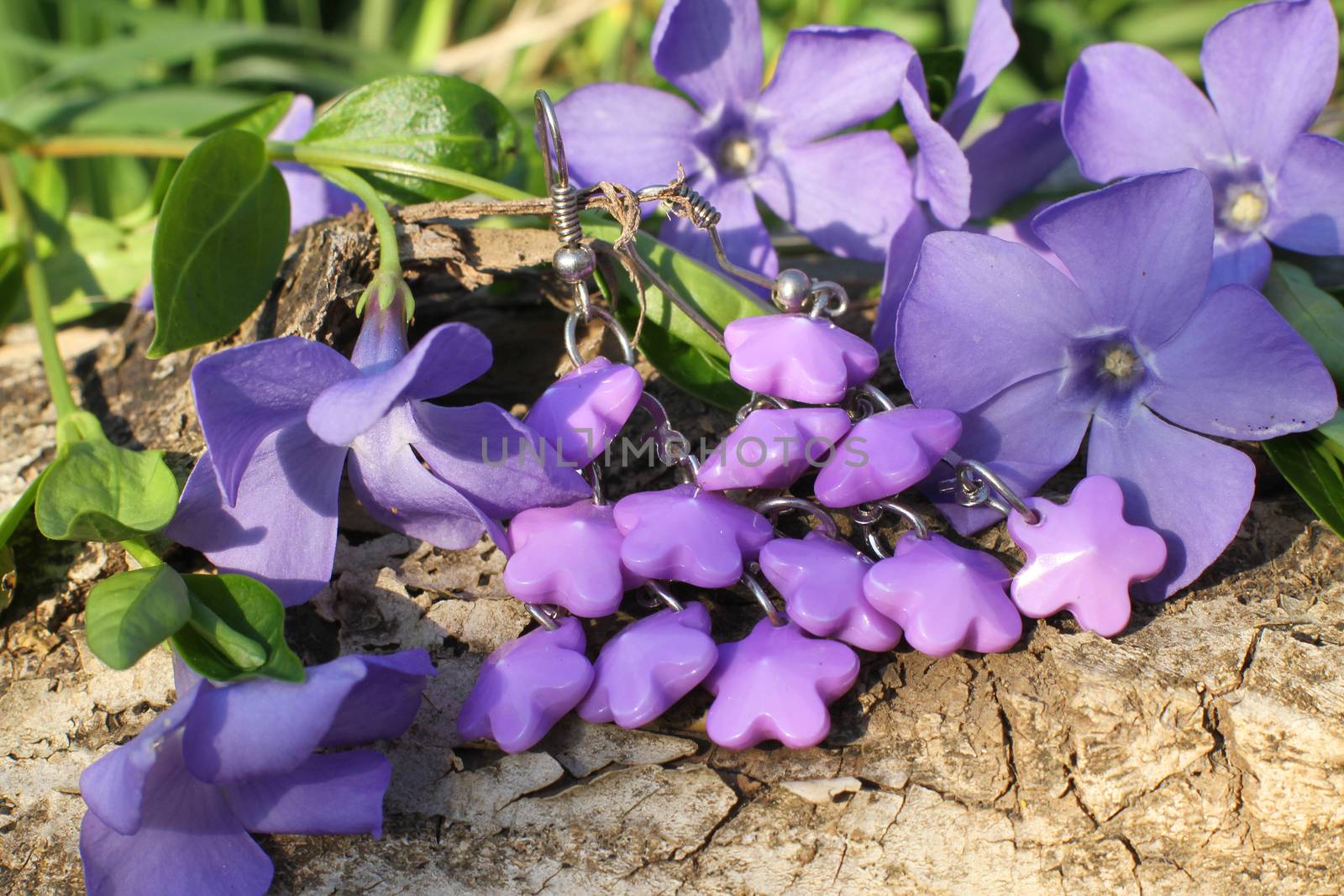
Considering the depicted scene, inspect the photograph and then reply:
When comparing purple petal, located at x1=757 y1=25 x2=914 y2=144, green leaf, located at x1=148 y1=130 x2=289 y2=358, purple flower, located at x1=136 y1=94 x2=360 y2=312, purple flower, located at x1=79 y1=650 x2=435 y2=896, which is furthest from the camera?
purple flower, located at x1=136 y1=94 x2=360 y2=312

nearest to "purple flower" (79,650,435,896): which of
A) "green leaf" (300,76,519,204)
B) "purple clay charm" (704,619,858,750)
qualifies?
"purple clay charm" (704,619,858,750)

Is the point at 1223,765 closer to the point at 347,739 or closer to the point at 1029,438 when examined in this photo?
the point at 1029,438

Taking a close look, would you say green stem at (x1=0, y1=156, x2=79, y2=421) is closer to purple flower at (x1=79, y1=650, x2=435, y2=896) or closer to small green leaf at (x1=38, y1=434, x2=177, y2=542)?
small green leaf at (x1=38, y1=434, x2=177, y2=542)

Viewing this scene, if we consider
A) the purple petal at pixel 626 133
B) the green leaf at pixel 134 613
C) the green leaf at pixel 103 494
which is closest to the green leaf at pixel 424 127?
the purple petal at pixel 626 133

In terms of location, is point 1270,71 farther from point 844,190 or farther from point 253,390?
point 253,390

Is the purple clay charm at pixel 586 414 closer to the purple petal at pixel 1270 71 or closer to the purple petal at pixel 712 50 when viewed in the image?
the purple petal at pixel 712 50

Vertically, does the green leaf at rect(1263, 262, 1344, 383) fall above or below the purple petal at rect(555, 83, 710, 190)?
below

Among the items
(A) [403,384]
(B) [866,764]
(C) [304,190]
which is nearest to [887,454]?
(B) [866,764]
